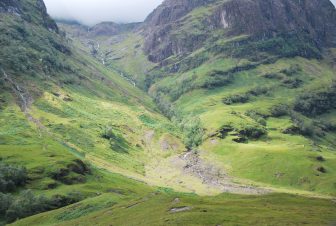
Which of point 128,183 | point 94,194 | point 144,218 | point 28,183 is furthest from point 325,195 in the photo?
point 144,218

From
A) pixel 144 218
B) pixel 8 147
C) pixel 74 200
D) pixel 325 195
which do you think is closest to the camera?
pixel 144 218

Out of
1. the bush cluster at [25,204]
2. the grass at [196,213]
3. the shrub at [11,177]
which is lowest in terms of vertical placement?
the bush cluster at [25,204]

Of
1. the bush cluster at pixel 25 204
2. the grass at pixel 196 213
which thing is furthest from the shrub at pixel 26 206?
the grass at pixel 196 213

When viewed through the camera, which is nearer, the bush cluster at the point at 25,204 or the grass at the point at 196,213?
the grass at the point at 196,213

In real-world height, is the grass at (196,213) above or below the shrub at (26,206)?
above

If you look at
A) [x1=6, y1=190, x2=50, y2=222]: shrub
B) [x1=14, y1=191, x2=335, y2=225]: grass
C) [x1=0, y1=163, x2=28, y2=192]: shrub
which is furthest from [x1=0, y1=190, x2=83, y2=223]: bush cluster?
[x1=14, y1=191, x2=335, y2=225]: grass

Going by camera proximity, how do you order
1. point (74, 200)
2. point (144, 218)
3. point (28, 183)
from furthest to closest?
point (28, 183)
point (74, 200)
point (144, 218)

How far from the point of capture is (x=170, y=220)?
74.8 metres

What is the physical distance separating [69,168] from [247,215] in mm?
101137

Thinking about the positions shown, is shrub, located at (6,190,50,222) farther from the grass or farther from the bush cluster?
the grass

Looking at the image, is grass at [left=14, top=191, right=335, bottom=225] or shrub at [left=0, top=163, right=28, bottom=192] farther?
shrub at [left=0, top=163, right=28, bottom=192]

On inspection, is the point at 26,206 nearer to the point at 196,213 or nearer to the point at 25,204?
the point at 25,204

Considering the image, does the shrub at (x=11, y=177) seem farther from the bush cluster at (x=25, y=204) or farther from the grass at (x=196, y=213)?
the grass at (x=196, y=213)

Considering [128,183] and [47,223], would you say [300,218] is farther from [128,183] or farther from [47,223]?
[128,183]
